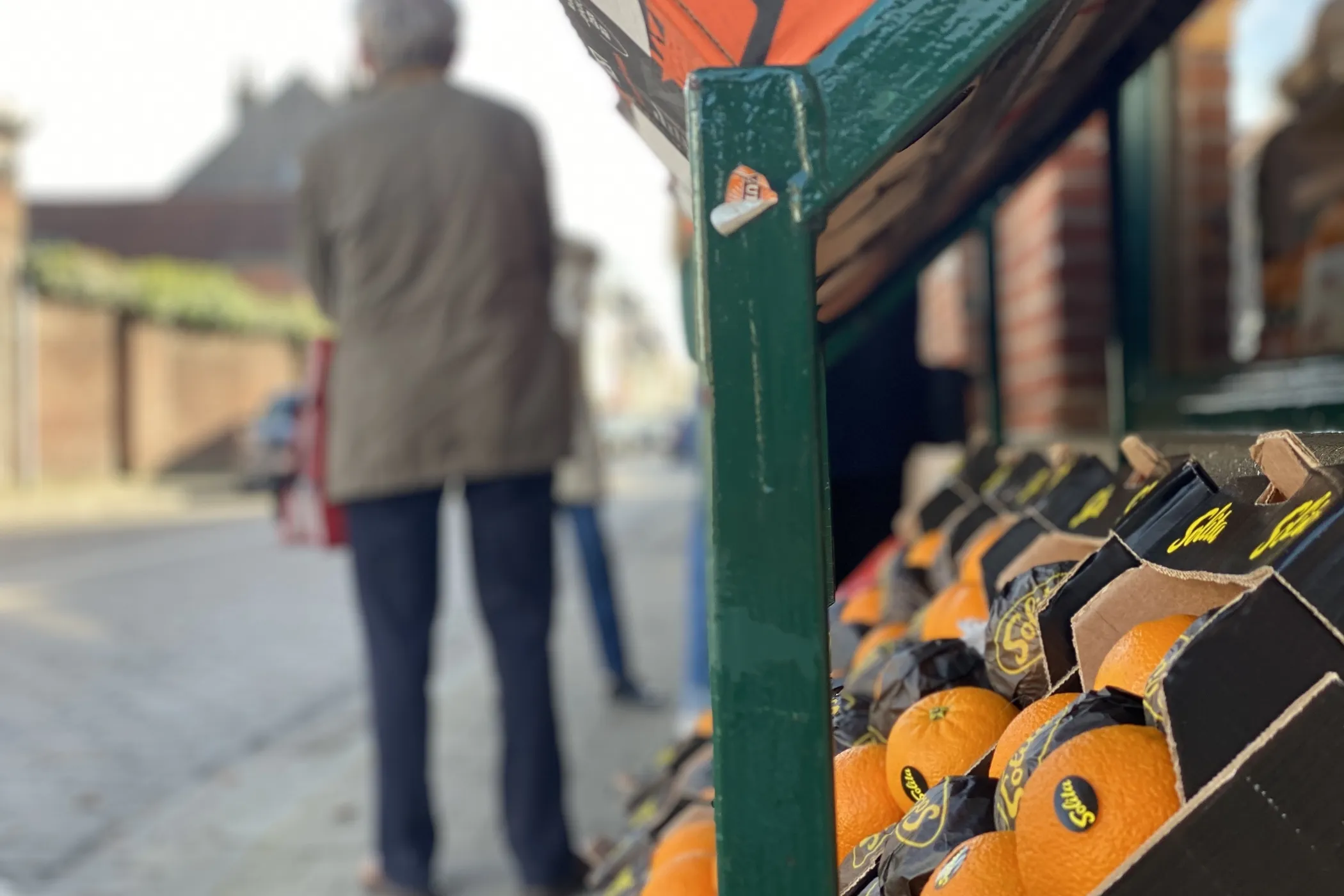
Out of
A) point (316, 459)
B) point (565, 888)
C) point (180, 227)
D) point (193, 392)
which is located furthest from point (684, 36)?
point (180, 227)

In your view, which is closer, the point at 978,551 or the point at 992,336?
the point at 978,551

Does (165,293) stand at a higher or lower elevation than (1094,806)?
higher

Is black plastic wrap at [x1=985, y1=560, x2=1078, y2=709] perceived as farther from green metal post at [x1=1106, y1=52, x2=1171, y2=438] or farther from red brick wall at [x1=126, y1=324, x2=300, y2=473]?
red brick wall at [x1=126, y1=324, x2=300, y2=473]

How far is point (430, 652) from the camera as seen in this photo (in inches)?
116

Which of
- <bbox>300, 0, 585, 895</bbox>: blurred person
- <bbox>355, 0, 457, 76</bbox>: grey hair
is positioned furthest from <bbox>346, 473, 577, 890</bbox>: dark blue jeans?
<bbox>355, 0, 457, 76</bbox>: grey hair

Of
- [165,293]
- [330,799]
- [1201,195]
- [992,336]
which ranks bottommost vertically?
[330,799]

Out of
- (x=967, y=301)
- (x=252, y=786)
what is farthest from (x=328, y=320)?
(x=967, y=301)

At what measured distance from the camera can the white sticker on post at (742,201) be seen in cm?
89

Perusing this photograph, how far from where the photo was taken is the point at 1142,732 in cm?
96

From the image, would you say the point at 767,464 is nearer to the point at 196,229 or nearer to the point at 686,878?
the point at 686,878

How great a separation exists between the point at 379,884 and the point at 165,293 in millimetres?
24220

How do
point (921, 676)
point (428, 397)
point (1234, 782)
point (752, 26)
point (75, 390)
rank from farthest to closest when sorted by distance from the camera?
1. point (75, 390)
2. point (428, 397)
3. point (921, 676)
4. point (752, 26)
5. point (1234, 782)

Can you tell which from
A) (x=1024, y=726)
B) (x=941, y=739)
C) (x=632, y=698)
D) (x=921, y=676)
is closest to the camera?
(x=1024, y=726)

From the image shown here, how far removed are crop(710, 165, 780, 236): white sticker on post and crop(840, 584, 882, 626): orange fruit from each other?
1307 millimetres
